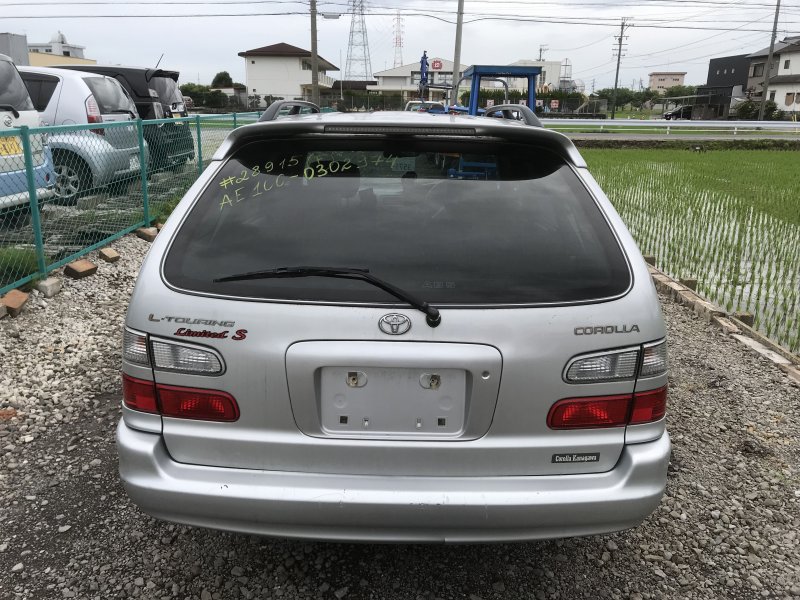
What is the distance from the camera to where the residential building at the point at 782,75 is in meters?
60.0

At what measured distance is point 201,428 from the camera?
77.5 inches

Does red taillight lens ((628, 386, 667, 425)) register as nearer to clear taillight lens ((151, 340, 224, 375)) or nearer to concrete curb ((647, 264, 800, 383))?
clear taillight lens ((151, 340, 224, 375))

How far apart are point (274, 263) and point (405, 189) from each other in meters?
0.53

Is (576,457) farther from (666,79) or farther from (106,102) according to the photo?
(666,79)

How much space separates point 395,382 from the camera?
187 cm

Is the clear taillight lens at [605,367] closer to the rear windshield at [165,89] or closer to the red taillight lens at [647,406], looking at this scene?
the red taillight lens at [647,406]

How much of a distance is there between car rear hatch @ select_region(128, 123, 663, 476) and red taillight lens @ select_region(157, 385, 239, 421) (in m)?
0.02

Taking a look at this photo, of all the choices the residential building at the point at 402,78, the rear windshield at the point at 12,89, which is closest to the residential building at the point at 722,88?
the residential building at the point at 402,78

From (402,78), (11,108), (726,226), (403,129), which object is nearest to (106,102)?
(11,108)

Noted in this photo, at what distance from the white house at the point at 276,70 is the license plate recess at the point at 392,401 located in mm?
69946

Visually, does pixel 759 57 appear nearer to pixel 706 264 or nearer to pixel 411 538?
pixel 706 264

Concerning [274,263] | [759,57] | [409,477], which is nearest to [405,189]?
[274,263]

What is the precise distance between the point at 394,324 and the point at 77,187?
5.65 meters

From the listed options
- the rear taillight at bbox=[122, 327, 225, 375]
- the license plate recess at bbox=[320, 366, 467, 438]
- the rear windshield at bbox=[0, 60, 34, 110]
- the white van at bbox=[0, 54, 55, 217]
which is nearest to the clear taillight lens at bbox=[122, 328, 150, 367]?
the rear taillight at bbox=[122, 327, 225, 375]
